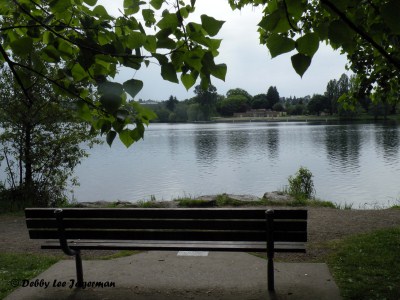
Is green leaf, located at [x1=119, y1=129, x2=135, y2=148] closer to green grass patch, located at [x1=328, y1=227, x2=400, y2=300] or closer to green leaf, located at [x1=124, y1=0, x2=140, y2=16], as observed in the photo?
green leaf, located at [x1=124, y1=0, x2=140, y2=16]

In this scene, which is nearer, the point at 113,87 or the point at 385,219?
the point at 113,87

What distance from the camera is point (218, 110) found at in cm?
14075

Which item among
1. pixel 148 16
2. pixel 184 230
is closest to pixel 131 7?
pixel 148 16

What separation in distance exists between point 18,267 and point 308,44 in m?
5.30

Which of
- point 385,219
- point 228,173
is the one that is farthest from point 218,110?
point 385,219

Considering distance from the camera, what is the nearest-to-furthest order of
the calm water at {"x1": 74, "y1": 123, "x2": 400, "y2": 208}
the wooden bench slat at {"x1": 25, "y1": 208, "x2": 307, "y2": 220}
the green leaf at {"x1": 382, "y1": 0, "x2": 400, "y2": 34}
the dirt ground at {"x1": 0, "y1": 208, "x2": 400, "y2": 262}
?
the green leaf at {"x1": 382, "y1": 0, "x2": 400, "y2": 34}, the wooden bench slat at {"x1": 25, "y1": 208, "x2": 307, "y2": 220}, the dirt ground at {"x1": 0, "y1": 208, "x2": 400, "y2": 262}, the calm water at {"x1": 74, "y1": 123, "x2": 400, "y2": 208}

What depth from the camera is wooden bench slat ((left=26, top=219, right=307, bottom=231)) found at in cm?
412

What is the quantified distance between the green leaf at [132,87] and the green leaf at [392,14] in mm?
831

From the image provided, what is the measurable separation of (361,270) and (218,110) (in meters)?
137

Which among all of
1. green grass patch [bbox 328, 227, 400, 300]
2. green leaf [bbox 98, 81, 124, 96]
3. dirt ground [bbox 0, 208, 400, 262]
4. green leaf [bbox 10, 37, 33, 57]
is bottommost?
dirt ground [bbox 0, 208, 400, 262]

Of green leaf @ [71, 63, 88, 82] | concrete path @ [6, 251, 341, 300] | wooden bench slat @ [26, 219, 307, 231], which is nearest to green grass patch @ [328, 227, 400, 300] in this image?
concrete path @ [6, 251, 341, 300]

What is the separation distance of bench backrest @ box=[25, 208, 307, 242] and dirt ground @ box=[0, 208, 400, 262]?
68.4 inches

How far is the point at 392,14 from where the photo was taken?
112 centimetres

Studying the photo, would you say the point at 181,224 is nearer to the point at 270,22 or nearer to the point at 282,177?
the point at 270,22
